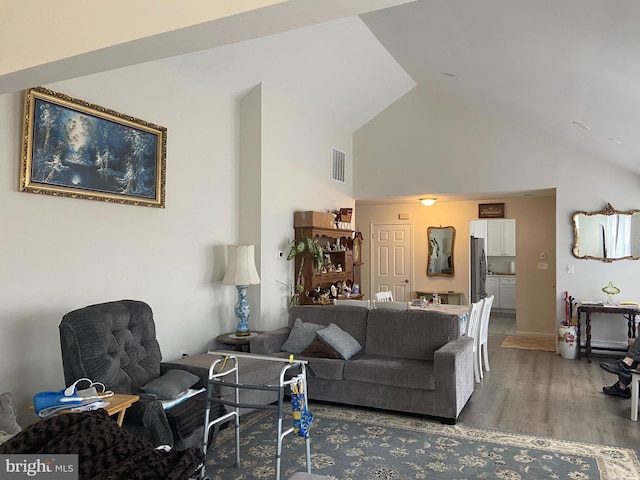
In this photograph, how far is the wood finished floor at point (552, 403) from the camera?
385 centimetres

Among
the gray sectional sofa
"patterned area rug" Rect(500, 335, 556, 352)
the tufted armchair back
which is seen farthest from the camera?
"patterned area rug" Rect(500, 335, 556, 352)

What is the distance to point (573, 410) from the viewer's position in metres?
4.35

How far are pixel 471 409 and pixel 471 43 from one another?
334cm

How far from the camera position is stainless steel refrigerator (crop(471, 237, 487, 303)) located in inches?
360

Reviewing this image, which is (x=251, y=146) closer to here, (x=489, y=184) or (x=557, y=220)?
(x=489, y=184)

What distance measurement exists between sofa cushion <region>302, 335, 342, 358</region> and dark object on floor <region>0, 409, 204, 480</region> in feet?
9.59

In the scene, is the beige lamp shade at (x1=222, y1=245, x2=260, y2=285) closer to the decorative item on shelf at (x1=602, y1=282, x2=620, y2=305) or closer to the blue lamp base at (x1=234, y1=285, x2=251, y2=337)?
the blue lamp base at (x1=234, y1=285, x2=251, y2=337)

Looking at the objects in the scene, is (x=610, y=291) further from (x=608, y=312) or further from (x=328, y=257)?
(x=328, y=257)

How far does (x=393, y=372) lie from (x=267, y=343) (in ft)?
4.26

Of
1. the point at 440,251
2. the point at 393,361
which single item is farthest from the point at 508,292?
the point at 393,361

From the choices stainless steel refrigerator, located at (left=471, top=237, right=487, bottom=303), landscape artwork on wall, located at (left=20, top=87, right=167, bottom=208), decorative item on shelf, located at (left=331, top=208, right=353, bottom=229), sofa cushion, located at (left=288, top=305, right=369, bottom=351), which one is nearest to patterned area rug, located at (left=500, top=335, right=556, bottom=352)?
stainless steel refrigerator, located at (left=471, top=237, right=487, bottom=303)

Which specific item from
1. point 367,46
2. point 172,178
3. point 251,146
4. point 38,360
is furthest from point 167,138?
point 367,46

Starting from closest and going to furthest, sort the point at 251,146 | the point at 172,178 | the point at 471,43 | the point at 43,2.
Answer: the point at 43,2
the point at 471,43
the point at 172,178
the point at 251,146

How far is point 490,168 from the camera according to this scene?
23.7ft
